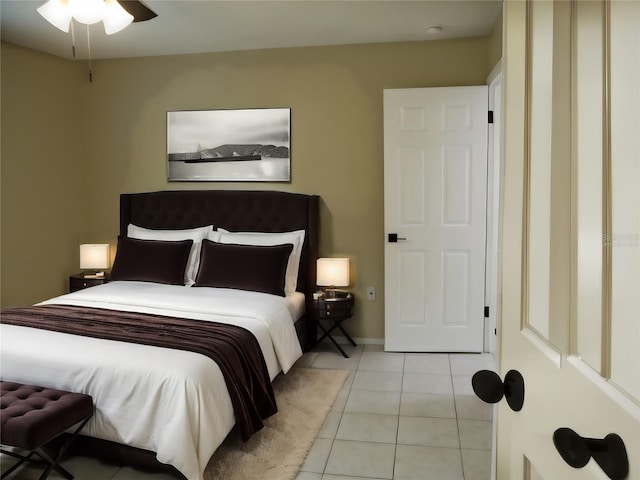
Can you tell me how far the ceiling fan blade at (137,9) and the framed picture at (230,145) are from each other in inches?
61.4

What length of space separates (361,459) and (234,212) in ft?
Result: 8.64

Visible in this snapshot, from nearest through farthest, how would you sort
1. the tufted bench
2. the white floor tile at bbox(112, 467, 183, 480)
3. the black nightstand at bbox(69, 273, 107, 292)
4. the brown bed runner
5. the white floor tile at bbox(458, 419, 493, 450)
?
the tufted bench < the white floor tile at bbox(112, 467, 183, 480) < the brown bed runner < the white floor tile at bbox(458, 419, 493, 450) < the black nightstand at bbox(69, 273, 107, 292)

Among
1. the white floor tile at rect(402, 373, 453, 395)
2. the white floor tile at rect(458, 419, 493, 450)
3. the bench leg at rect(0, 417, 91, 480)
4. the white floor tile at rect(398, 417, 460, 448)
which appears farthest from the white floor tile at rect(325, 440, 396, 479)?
the bench leg at rect(0, 417, 91, 480)

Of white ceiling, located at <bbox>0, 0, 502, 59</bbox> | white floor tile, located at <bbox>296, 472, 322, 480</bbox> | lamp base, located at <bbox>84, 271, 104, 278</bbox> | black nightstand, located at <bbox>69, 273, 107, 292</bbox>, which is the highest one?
white ceiling, located at <bbox>0, 0, 502, 59</bbox>

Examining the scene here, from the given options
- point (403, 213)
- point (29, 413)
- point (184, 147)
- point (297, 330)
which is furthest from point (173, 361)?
point (184, 147)

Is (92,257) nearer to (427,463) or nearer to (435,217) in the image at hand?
(435,217)

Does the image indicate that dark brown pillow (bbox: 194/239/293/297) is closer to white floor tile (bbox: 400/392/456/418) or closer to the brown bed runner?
the brown bed runner

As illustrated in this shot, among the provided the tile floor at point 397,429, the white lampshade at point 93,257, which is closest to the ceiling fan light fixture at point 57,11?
the tile floor at point 397,429

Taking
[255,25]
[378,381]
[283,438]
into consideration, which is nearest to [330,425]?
[283,438]

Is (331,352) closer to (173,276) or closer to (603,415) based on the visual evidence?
(173,276)

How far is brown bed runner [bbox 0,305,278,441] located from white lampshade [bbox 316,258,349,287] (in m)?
1.41

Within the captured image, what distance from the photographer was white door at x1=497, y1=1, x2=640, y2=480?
59 centimetres

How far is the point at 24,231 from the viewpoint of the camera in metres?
4.71

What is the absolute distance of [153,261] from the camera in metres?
4.36
